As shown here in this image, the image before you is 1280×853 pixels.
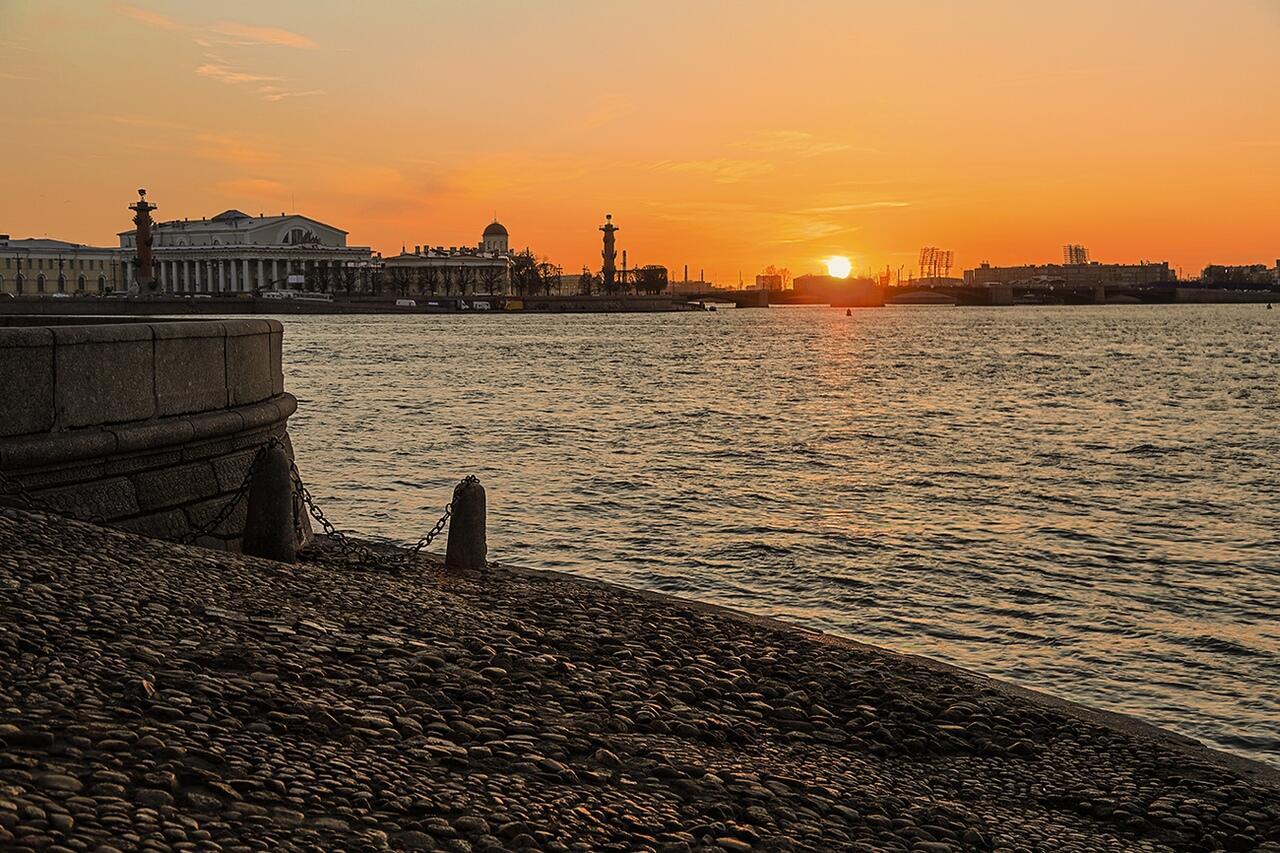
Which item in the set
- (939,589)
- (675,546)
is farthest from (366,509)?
(939,589)

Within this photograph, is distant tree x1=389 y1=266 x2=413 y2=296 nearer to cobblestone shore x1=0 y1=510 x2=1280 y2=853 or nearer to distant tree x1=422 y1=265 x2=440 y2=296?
distant tree x1=422 y1=265 x2=440 y2=296

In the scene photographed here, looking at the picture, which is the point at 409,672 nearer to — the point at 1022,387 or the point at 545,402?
the point at 545,402

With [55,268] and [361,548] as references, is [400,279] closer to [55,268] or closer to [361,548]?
[55,268]

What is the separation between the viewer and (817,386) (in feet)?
161

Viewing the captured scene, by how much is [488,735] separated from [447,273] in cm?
16548

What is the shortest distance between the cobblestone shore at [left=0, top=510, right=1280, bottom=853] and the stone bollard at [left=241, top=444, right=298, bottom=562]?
73 cm

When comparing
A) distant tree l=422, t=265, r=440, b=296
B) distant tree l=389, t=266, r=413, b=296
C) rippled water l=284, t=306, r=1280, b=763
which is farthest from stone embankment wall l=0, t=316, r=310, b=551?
distant tree l=422, t=265, r=440, b=296

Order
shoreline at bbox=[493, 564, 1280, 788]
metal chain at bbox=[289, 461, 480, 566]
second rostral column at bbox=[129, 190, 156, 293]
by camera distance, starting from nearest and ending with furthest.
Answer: shoreline at bbox=[493, 564, 1280, 788] < metal chain at bbox=[289, 461, 480, 566] < second rostral column at bbox=[129, 190, 156, 293]

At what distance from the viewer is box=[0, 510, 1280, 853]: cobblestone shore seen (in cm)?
463

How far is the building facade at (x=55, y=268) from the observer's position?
A: 15300 centimetres

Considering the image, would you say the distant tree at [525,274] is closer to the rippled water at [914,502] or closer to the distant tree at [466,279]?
the distant tree at [466,279]

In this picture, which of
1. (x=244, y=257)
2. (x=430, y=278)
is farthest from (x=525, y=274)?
(x=244, y=257)

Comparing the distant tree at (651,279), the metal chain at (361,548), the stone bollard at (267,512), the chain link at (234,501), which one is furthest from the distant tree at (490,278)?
the stone bollard at (267,512)

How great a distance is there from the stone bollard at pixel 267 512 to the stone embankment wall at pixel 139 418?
5.3 inches
